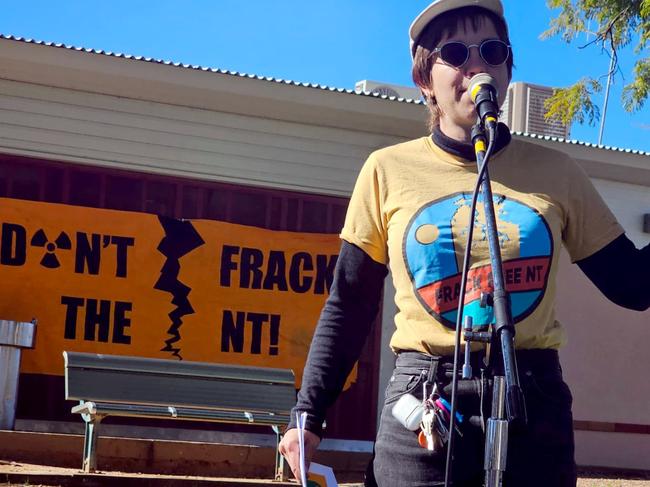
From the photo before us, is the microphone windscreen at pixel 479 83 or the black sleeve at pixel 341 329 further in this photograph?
the black sleeve at pixel 341 329

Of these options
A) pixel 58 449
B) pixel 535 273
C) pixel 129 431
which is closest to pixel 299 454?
pixel 535 273

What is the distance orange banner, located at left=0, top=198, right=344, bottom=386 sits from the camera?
419 inches

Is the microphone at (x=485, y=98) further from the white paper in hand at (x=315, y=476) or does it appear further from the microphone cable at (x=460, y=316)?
the white paper in hand at (x=315, y=476)

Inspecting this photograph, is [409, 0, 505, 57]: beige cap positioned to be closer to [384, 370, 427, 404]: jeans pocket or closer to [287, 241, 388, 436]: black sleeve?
[287, 241, 388, 436]: black sleeve

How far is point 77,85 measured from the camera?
35.6ft

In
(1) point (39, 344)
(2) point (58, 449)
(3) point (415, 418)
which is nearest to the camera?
(3) point (415, 418)

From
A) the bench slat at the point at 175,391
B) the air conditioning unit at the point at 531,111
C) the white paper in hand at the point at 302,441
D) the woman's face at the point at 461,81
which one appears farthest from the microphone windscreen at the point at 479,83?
the air conditioning unit at the point at 531,111

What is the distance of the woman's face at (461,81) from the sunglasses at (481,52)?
10mm

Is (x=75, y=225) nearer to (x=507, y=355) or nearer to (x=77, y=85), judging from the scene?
(x=77, y=85)

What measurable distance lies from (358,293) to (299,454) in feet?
1.44

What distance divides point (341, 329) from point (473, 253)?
1.40ft

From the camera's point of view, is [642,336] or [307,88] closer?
[307,88]

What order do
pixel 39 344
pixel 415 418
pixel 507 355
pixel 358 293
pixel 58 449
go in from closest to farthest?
pixel 507 355
pixel 415 418
pixel 358 293
pixel 58 449
pixel 39 344

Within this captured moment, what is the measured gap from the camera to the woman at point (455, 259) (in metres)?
2.47
